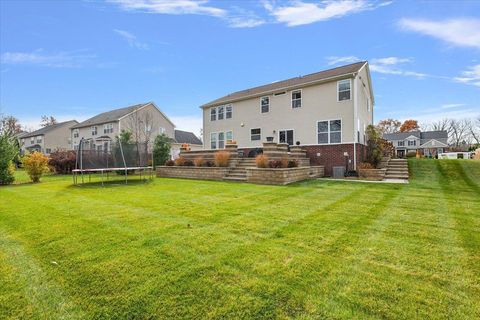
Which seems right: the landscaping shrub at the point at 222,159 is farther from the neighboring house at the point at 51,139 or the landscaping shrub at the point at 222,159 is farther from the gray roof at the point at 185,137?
the neighboring house at the point at 51,139

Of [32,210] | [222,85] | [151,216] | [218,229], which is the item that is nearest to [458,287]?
[218,229]

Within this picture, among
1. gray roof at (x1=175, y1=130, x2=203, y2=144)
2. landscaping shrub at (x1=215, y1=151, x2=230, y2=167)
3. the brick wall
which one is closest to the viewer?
landscaping shrub at (x1=215, y1=151, x2=230, y2=167)

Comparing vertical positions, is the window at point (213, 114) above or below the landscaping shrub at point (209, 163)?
above

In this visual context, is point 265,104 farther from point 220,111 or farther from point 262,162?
point 262,162

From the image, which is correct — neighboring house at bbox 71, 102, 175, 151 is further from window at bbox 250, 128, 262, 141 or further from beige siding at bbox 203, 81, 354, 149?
window at bbox 250, 128, 262, 141

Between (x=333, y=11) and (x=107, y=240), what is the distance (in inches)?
505

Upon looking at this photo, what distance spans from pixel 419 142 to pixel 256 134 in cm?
4467

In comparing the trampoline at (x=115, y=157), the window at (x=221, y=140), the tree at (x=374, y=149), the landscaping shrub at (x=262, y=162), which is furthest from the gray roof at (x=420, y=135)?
the trampoline at (x=115, y=157)

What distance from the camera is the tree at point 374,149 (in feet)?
47.3

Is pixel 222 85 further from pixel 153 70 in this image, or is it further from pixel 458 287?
pixel 458 287

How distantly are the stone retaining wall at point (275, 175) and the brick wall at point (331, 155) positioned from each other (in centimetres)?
329

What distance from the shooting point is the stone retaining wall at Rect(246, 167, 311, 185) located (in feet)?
33.6

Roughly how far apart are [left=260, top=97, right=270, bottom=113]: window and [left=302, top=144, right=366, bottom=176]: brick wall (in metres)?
3.99

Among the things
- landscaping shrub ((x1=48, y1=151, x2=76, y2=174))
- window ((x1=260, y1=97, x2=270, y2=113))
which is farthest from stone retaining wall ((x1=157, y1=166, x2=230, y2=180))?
landscaping shrub ((x1=48, y1=151, x2=76, y2=174))
